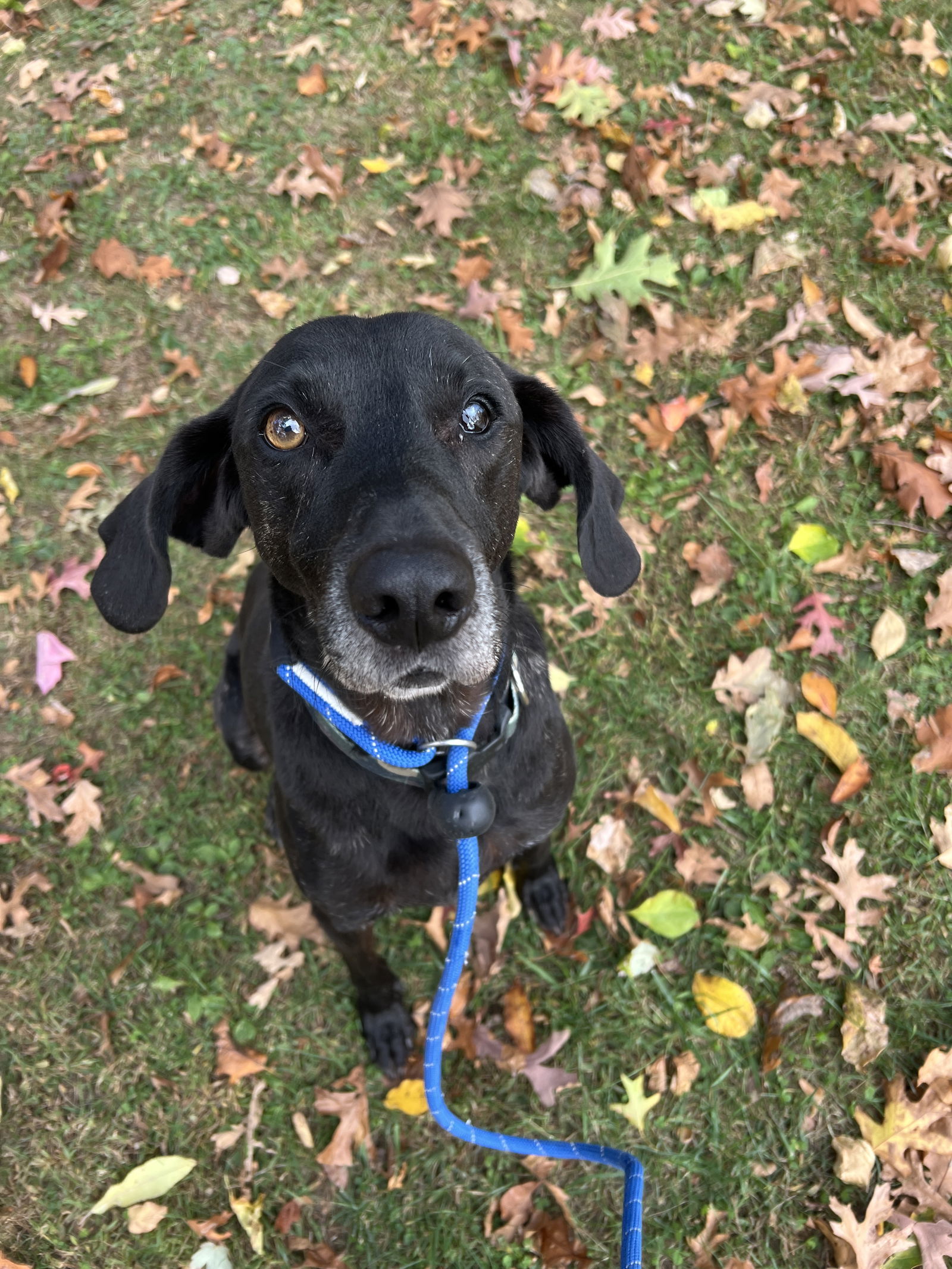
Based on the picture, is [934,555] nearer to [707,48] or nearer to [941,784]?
[941,784]

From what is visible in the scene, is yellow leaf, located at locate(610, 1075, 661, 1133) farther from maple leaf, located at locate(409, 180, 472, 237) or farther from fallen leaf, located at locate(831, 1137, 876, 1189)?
maple leaf, located at locate(409, 180, 472, 237)

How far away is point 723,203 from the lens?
521cm

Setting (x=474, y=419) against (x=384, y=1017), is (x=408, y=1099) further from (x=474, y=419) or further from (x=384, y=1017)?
(x=474, y=419)

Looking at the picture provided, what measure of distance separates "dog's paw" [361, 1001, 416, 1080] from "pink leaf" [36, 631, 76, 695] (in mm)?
2452

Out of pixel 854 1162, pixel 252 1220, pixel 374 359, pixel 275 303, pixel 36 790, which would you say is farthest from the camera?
pixel 275 303

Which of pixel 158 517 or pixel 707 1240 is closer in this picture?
pixel 158 517

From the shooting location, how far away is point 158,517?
2.50m

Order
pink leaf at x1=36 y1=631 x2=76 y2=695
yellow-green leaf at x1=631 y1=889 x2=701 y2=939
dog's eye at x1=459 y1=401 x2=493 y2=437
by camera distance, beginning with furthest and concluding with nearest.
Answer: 1. pink leaf at x1=36 y1=631 x2=76 y2=695
2. yellow-green leaf at x1=631 y1=889 x2=701 y2=939
3. dog's eye at x1=459 y1=401 x2=493 y2=437

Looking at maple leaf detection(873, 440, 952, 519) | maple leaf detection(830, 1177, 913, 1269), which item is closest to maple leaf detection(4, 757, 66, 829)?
maple leaf detection(830, 1177, 913, 1269)

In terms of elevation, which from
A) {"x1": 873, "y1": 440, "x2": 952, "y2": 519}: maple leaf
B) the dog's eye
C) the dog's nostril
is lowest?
{"x1": 873, "y1": 440, "x2": 952, "y2": 519}: maple leaf

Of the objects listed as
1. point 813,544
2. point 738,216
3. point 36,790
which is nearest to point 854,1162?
point 813,544

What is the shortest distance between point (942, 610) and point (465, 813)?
2980 mm

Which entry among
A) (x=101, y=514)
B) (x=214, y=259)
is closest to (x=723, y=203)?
(x=214, y=259)

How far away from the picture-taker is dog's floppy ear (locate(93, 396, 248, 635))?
249 cm
